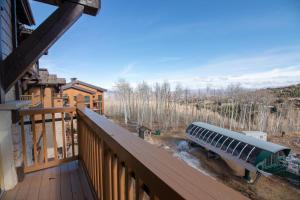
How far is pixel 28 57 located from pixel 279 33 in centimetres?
1900

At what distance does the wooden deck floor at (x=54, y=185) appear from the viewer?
193 cm

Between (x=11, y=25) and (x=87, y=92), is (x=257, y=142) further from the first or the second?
(x=87, y=92)

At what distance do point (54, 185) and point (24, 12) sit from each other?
4303 mm

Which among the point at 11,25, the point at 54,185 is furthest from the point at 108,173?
the point at 11,25

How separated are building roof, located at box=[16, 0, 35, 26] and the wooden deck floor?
363cm

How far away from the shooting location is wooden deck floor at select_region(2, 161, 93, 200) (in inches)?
75.9

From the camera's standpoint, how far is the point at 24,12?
4.21m

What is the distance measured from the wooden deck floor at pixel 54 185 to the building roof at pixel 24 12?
11.9 ft

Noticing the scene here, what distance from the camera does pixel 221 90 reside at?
2147 centimetres

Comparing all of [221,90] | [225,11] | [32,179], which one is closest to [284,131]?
[221,90]

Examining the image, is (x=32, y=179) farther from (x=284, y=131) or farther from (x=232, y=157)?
(x=284, y=131)

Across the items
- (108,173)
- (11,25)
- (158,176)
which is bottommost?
(108,173)

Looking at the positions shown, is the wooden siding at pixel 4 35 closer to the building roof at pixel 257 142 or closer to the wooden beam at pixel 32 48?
the wooden beam at pixel 32 48

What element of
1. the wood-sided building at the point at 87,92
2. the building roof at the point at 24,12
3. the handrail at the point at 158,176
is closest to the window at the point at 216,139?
the wood-sided building at the point at 87,92
